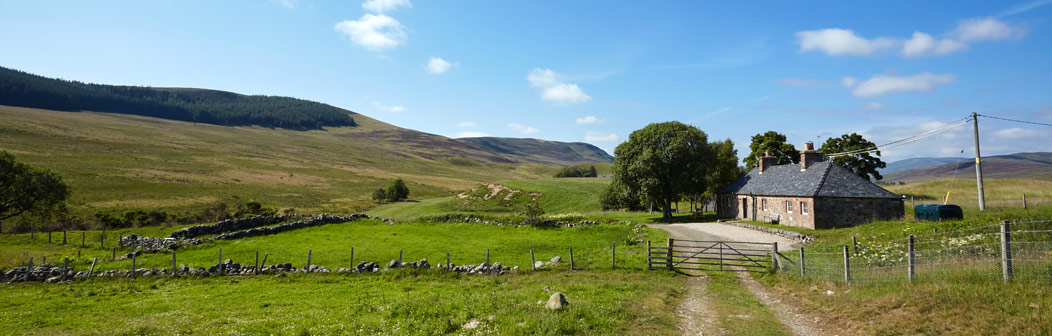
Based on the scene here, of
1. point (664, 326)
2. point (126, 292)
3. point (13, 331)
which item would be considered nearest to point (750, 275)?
point (664, 326)

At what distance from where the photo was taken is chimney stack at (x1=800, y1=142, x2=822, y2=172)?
46.1m

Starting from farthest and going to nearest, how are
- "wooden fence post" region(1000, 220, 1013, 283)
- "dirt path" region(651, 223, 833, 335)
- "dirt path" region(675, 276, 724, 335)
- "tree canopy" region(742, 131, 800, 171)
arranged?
"tree canopy" region(742, 131, 800, 171) → "dirt path" region(651, 223, 833, 335) → "dirt path" region(675, 276, 724, 335) → "wooden fence post" region(1000, 220, 1013, 283)

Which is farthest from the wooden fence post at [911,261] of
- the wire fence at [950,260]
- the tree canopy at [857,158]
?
the tree canopy at [857,158]

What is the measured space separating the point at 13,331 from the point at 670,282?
25.6 metres

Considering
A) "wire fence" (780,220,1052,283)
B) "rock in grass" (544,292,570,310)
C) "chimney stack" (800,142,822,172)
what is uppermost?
"chimney stack" (800,142,822,172)

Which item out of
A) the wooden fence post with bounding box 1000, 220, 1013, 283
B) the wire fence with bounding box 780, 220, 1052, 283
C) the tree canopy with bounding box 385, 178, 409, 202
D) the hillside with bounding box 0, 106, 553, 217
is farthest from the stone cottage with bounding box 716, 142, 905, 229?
the tree canopy with bounding box 385, 178, 409, 202

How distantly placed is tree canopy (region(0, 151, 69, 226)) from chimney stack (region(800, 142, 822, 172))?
81.3 meters

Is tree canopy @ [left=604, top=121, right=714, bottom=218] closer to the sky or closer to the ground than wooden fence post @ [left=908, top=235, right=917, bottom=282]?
closer to the sky

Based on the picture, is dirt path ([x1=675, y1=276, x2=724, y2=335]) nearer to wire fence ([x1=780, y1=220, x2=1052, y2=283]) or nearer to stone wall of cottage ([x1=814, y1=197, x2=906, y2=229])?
wire fence ([x1=780, y1=220, x2=1052, y2=283])

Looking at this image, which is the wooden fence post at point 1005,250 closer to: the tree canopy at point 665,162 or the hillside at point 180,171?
the tree canopy at point 665,162

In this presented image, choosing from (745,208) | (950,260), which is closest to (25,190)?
(950,260)

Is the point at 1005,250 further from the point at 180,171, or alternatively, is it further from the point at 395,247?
the point at 180,171

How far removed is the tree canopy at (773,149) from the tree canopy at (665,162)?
1769cm

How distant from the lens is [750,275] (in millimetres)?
22984
